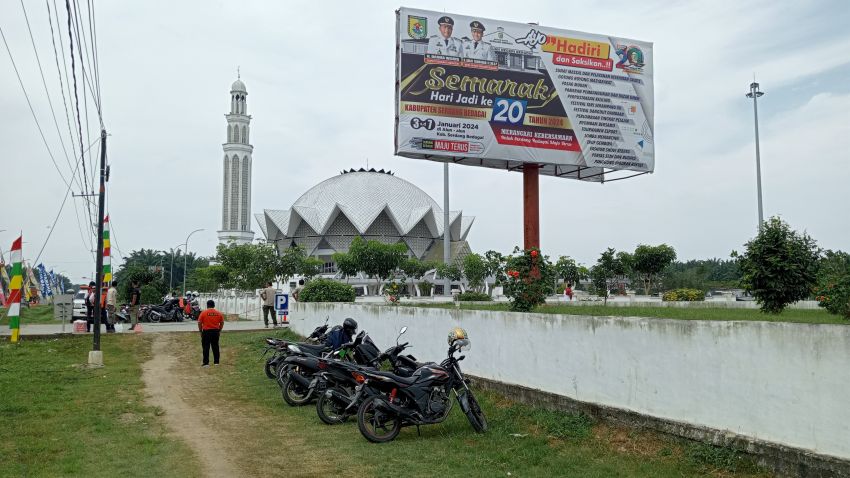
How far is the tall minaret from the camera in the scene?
90875 mm

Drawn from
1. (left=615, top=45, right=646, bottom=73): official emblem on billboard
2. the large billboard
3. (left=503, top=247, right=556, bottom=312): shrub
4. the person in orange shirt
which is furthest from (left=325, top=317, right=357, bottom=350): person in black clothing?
(left=615, top=45, right=646, bottom=73): official emblem on billboard

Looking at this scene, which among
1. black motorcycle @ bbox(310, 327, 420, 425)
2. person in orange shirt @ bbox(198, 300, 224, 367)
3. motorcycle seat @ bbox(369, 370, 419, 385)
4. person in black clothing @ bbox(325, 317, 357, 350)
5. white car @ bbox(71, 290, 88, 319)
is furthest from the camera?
white car @ bbox(71, 290, 88, 319)

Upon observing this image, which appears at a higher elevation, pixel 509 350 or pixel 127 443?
pixel 509 350

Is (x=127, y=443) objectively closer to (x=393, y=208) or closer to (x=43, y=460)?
(x=43, y=460)

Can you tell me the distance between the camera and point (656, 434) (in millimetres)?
6508

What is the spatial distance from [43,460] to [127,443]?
0.93 meters

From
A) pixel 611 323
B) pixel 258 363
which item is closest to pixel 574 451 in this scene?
pixel 611 323

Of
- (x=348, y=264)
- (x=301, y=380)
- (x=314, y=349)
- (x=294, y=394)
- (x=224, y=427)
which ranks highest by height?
(x=348, y=264)

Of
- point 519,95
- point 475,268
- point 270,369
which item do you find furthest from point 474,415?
point 475,268

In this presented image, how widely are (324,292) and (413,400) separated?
11.5 m

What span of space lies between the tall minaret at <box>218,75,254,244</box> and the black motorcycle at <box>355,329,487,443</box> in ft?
284

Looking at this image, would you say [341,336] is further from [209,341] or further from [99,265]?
[99,265]

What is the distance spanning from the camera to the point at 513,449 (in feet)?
22.7

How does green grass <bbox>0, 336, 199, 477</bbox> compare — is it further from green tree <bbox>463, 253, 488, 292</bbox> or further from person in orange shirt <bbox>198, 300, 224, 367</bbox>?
green tree <bbox>463, 253, 488, 292</bbox>
